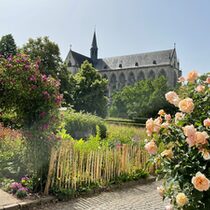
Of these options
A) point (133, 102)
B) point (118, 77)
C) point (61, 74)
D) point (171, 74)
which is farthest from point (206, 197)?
point (118, 77)

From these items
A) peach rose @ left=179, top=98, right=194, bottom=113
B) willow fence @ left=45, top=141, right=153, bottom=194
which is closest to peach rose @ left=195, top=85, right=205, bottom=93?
peach rose @ left=179, top=98, right=194, bottom=113

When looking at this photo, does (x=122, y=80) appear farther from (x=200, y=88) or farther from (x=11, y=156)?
(x=200, y=88)

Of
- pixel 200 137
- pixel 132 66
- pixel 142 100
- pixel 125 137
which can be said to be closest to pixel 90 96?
pixel 142 100

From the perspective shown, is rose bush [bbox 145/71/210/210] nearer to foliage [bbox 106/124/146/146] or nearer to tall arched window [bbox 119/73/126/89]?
foliage [bbox 106/124/146/146]

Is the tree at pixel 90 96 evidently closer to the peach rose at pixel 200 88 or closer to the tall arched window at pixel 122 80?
the peach rose at pixel 200 88

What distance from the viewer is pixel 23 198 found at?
18.0 feet

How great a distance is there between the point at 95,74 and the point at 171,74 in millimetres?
38769

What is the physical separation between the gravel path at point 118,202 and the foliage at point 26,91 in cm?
210

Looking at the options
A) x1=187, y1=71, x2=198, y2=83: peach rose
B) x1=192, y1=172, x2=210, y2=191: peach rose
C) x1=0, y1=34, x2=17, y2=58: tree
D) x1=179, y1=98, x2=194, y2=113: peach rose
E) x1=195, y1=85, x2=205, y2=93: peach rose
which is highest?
x1=0, y1=34, x2=17, y2=58: tree

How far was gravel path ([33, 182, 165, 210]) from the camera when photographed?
5559 mm

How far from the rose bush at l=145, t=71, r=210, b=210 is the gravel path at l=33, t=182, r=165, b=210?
276 centimetres

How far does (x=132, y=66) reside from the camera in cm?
7912

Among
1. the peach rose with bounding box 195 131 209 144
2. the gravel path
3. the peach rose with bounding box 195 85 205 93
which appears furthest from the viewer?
the gravel path

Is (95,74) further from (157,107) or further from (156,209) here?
(156,209)
